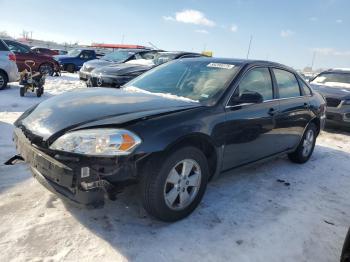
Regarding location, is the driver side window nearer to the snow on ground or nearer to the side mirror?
the side mirror

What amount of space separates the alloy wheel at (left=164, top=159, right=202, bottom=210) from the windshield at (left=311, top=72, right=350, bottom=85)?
7.85 m

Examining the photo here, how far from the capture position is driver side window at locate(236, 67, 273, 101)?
12.6 ft

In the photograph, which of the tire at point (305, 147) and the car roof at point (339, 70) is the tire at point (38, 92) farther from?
the car roof at point (339, 70)

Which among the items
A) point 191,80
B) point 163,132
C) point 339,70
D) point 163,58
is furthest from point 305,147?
point 163,58

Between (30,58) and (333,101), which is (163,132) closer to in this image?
(333,101)

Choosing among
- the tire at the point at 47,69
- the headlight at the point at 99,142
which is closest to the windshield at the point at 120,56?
the tire at the point at 47,69

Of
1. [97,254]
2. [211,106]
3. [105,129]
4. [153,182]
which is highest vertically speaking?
[211,106]

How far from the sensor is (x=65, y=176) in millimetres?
2629

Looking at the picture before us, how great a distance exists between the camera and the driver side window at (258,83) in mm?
3838

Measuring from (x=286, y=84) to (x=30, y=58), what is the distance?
12062mm

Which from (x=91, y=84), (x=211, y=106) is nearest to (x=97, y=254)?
(x=211, y=106)

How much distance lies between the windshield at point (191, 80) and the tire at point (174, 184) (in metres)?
0.67

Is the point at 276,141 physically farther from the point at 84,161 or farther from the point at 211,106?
the point at 84,161

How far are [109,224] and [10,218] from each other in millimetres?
880
